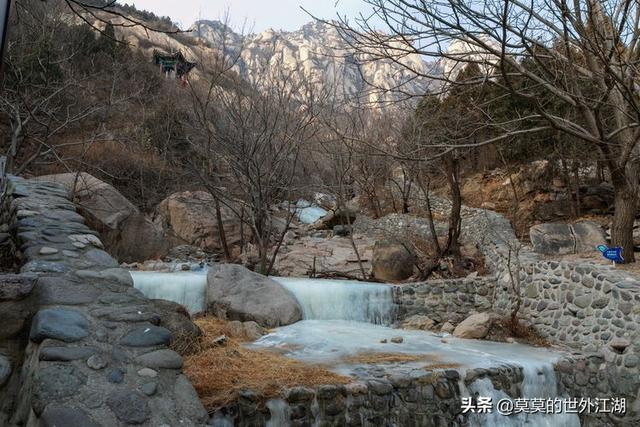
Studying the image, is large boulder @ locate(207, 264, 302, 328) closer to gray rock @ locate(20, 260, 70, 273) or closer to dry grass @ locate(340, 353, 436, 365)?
dry grass @ locate(340, 353, 436, 365)

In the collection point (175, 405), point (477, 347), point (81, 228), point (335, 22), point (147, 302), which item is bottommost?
point (477, 347)

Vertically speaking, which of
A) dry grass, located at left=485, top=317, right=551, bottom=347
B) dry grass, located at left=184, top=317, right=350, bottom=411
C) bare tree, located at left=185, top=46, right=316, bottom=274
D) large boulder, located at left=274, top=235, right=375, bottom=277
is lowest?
dry grass, located at left=485, top=317, right=551, bottom=347

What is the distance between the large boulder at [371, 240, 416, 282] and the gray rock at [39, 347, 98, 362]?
740cm

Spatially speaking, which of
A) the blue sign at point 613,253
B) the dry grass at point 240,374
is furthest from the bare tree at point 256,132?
the blue sign at point 613,253

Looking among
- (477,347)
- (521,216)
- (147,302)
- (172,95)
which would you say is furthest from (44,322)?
(172,95)

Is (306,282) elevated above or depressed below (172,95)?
below

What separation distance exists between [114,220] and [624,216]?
30.4 feet

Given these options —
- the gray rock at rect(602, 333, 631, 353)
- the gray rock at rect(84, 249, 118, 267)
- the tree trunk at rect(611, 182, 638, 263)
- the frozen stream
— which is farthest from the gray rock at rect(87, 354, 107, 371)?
the tree trunk at rect(611, 182, 638, 263)

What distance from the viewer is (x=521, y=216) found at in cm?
1365

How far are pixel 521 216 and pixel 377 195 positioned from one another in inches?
216

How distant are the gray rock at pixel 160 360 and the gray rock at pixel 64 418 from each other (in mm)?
565

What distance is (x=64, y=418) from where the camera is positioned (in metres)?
2.51

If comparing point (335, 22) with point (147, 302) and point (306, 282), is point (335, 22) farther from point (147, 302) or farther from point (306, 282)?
point (306, 282)

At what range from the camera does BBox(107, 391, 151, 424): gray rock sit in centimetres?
266
